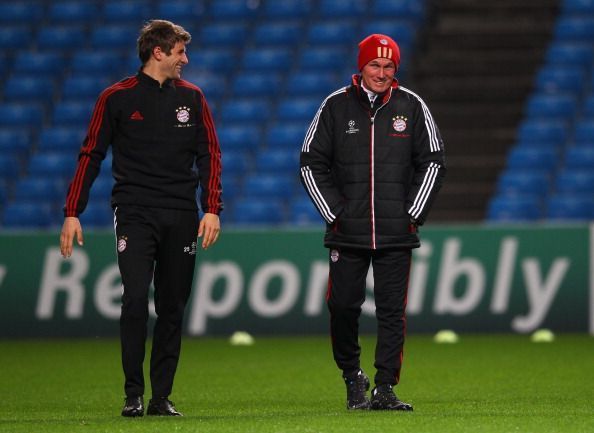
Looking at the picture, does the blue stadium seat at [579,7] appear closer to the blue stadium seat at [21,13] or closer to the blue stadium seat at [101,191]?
the blue stadium seat at [101,191]

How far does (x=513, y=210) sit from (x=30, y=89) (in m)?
6.95

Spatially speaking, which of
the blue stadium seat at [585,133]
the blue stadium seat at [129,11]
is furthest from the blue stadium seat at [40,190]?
the blue stadium seat at [585,133]

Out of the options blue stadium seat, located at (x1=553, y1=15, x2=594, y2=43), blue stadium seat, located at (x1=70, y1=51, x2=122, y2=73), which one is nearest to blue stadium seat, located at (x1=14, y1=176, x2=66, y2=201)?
blue stadium seat, located at (x1=70, y1=51, x2=122, y2=73)

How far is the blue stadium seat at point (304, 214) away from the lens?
15.2 meters

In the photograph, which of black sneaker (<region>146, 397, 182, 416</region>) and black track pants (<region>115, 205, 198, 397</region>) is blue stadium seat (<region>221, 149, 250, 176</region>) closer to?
black track pants (<region>115, 205, 198, 397</region>)

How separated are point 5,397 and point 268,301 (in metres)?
5.35

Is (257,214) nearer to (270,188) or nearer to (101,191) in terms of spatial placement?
(270,188)

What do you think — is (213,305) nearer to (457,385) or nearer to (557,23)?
(457,385)

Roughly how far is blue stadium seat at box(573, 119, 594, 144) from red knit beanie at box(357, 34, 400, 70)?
30.7ft

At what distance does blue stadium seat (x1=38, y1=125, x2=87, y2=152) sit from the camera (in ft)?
56.6

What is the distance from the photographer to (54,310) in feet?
42.3

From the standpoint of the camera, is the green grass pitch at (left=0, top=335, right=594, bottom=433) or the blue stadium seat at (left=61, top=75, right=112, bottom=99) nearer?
the green grass pitch at (left=0, top=335, right=594, bottom=433)

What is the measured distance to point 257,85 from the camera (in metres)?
17.5

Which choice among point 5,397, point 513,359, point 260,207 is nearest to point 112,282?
point 260,207
